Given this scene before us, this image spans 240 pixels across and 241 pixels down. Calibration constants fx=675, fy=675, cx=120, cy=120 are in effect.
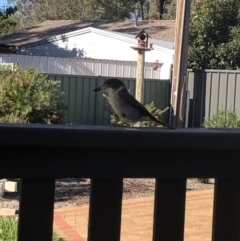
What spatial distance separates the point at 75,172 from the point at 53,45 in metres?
26.4

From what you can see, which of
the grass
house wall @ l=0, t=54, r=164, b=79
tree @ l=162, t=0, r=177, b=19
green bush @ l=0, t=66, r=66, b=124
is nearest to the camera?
the grass

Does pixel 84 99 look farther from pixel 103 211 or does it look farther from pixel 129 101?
pixel 103 211

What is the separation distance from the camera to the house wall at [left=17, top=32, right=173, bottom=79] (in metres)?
23.5

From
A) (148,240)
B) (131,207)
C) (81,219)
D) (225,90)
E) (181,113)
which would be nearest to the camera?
(148,240)

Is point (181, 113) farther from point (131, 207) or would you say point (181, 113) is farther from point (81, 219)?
point (81, 219)

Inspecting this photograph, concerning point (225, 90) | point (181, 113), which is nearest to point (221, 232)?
point (181, 113)

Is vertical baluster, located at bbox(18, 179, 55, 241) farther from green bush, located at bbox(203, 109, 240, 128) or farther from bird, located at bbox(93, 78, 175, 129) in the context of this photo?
green bush, located at bbox(203, 109, 240, 128)

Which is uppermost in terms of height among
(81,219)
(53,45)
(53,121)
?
(53,45)

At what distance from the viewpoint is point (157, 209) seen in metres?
1.90

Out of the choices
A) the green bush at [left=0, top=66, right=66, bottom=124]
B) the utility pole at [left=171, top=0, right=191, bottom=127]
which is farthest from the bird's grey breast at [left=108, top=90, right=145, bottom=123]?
the utility pole at [left=171, top=0, right=191, bottom=127]

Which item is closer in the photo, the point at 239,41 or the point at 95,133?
the point at 95,133

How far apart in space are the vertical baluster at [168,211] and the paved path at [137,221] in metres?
5.36

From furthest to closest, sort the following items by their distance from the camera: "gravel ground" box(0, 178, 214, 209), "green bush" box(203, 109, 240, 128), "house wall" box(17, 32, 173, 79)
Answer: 1. "house wall" box(17, 32, 173, 79)
2. "green bush" box(203, 109, 240, 128)
3. "gravel ground" box(0, 178, 214, 209)

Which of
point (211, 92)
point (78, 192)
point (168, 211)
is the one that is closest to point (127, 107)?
point (168, 211)
